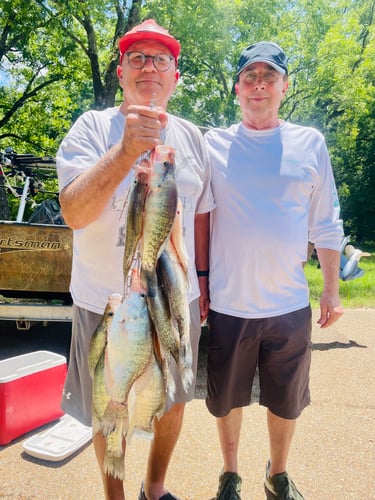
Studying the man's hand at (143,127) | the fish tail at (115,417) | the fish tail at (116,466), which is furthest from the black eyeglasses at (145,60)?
the fish tail at (116,466)

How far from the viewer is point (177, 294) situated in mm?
1406

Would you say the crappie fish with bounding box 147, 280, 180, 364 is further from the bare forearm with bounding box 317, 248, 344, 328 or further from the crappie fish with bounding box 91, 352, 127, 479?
the bare forearm with bounding box 317, 248, 344, 328

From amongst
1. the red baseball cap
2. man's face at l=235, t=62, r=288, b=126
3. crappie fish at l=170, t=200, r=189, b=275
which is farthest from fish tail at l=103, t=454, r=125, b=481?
man's face at l=235, t=62, r=288, b=126

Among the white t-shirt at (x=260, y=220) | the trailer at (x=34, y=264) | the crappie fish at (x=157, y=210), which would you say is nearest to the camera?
the crappie fish at (x=157, y=210)

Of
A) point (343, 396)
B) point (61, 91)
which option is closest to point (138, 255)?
point (343, 396)

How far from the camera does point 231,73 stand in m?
23.2

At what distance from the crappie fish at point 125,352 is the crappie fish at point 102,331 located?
6cm

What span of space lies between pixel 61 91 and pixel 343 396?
19.3m

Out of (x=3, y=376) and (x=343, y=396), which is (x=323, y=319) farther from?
(x=3, y=376)

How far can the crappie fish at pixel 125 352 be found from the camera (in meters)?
1.32

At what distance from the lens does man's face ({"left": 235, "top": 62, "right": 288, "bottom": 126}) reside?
266cm

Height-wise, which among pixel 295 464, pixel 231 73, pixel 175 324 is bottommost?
pixel 295 464

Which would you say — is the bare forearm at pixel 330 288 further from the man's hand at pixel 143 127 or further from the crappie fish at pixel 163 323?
the man's hand at pixel 143 127

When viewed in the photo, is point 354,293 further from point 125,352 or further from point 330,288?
point 125,352
